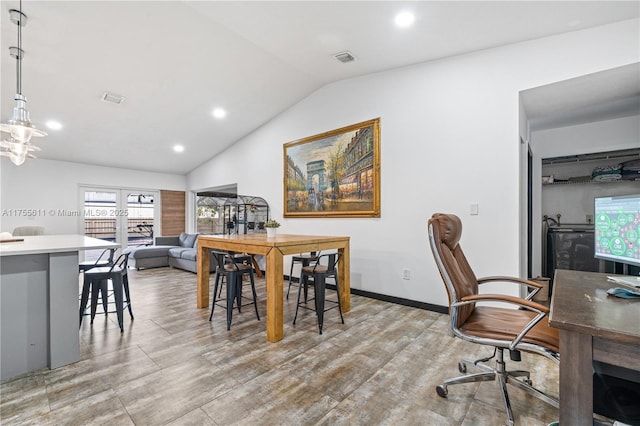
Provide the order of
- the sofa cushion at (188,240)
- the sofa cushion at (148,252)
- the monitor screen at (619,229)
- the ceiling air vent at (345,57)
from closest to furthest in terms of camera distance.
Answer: the monitor screen at (619,229)
the ceiling air vent at (345,57)
the sofa cushion at (148,252)
the sofa cushion at (188,240)

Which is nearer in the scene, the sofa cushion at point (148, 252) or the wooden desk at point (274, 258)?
the wooden desk at point (274, 258)

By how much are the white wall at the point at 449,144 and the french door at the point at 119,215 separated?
18.5ft

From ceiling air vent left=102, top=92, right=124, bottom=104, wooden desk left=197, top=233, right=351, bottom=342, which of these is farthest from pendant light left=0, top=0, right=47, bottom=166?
wooden desk left=197, top=233, right=351, bottom=342

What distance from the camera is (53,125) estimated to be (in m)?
4.89

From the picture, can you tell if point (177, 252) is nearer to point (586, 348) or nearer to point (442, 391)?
point (442, 391)

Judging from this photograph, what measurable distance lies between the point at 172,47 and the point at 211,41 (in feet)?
1.68

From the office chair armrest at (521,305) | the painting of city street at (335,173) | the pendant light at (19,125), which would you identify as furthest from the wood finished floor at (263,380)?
the pendant light at (19,125)

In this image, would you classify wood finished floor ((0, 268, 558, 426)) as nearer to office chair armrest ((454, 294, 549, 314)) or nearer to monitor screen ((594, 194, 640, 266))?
office chair armrest ((454, 294, 549, 314))

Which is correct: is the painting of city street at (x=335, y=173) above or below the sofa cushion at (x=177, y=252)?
above

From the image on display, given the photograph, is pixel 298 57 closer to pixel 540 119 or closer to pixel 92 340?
pixel 540 119

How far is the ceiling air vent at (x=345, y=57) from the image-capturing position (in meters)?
3.50

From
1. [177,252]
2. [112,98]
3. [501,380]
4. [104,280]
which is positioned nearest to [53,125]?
[112,98]

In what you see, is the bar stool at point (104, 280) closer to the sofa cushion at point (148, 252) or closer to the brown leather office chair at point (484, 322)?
the brown leather office chair at point (484, 322)

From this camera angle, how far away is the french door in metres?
6.79
